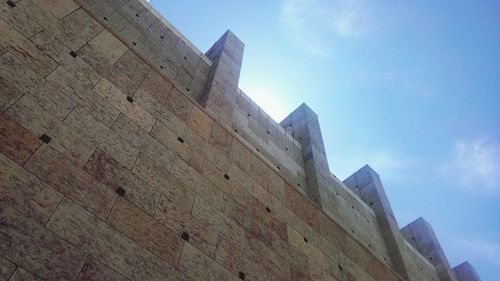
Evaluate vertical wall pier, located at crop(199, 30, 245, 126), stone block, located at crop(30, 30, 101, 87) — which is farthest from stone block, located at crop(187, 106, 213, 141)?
stone block, located at crop(30, 30, 101, 87)

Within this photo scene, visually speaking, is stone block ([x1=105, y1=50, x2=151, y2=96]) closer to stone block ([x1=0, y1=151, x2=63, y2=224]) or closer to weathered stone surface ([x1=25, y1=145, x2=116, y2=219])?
weathered stone surface ([x1=25, y1=145, x2=116, y2=219])

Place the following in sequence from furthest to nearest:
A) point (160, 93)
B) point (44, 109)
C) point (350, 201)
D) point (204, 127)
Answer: point (350, 201)
point (204, 127)
point (160, 93)
point (44, 109)

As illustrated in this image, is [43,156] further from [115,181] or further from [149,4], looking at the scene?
[149,4]

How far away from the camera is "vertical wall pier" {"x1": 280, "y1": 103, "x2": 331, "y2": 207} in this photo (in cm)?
1606

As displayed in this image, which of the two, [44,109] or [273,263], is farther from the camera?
[273,263]

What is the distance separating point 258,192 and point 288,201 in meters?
1.56

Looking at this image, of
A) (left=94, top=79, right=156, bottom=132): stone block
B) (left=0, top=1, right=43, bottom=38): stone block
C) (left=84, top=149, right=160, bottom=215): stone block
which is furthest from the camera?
(left=94, top=79, right=156, bottom=132): stone block

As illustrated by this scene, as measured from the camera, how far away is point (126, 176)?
7.11m

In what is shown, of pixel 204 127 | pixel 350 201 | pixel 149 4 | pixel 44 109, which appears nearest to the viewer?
pixel 44 109

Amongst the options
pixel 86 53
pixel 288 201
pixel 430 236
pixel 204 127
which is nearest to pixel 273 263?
pixel 288 201

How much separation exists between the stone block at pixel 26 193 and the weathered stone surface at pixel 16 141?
159mm

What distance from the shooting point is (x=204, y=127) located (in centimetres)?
1026

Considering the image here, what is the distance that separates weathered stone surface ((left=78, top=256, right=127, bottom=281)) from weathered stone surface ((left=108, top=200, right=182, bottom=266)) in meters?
0.78

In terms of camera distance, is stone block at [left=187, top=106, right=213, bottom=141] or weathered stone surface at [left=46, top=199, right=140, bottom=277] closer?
weathered stone surface at [left=46, top=199, right=140, bottom=277]
